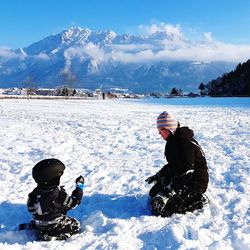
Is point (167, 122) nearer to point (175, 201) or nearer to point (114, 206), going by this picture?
point (175, 201)

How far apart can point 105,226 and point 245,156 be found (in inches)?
220

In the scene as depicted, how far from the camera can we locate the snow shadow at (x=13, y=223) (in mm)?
4797

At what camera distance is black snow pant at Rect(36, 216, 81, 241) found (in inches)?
187

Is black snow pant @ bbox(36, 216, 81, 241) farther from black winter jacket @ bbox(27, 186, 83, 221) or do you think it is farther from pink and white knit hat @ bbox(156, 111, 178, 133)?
pink and white knit hat @ bbox(156, 111, 178, 133)

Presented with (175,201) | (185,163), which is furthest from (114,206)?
(185,163)

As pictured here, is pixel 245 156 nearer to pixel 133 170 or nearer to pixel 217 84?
pixel 133 170

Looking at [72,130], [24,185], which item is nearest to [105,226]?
[24,185]

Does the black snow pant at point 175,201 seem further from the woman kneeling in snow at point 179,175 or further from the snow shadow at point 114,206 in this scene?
the snow shadow at point 114,206

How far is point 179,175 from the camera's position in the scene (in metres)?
5.55

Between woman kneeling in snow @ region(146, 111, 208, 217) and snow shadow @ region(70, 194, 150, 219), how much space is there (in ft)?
1.07

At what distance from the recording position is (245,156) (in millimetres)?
9727

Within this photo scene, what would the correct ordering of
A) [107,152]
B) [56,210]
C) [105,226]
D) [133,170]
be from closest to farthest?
[56,210], [105,226], [133,170], [107,152]

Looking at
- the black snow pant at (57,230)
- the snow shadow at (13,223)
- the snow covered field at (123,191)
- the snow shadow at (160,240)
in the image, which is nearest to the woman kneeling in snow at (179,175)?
the snow covered field at (123,191)

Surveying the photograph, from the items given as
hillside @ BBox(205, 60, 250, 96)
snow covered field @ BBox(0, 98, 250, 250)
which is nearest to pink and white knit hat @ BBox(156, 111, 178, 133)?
snow covered field @ BBox(0, 98, 250, 250)
